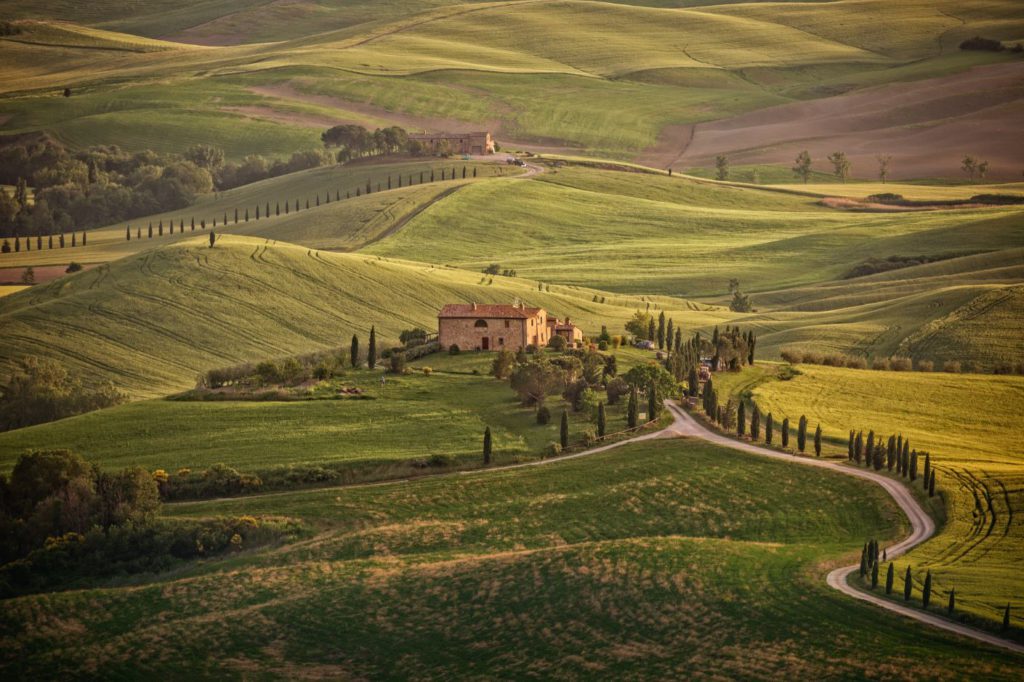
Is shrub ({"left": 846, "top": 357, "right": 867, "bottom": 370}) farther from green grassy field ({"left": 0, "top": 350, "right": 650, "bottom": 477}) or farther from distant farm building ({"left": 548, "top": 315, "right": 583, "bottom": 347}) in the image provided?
green grassy field ({"left": 0, "top": 350, "right": 650, "bottom": 477})

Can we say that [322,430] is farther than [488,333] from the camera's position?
No

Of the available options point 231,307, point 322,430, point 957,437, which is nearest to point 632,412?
point 322,430

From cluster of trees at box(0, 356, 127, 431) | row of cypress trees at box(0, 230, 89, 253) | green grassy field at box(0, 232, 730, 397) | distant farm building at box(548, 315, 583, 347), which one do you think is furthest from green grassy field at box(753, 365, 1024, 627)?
row of cypress trees at box(0, 230, 89, 253)

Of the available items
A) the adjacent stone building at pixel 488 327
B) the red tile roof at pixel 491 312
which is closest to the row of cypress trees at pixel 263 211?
the red tile roof at pixel 491 312

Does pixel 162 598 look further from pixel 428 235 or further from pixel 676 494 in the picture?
pixel 428 235

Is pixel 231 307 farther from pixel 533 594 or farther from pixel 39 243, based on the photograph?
pixel 533 594

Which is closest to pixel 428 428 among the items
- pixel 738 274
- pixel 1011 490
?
pixel 1011 490
